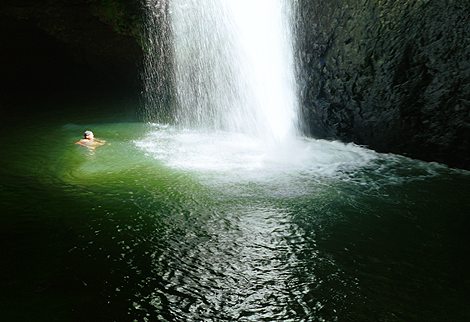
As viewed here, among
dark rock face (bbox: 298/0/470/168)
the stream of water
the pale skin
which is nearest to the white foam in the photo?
the stream of water

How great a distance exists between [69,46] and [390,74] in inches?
454

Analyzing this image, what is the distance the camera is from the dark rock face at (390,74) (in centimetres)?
751

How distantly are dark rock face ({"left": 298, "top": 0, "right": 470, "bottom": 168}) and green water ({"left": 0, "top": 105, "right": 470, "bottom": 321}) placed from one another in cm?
62

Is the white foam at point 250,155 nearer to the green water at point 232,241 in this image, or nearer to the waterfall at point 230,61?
the green water at point 232,241

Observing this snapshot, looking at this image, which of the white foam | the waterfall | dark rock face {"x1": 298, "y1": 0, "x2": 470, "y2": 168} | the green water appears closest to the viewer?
the green water

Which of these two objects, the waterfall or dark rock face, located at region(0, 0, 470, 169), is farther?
the waterfall

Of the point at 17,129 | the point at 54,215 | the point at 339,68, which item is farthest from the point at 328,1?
the point at 17,129

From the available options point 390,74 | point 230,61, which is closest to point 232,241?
point 390,74

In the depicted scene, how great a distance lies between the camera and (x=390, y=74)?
8.30m

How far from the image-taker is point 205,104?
12180 mm

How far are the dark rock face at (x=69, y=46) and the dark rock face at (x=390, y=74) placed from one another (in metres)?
6.17

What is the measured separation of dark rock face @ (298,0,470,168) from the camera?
296 inches

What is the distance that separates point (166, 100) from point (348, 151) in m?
7.69

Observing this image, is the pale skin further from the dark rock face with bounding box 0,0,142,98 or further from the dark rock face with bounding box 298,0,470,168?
the dark rock face with bounding box 0,0,142,98
